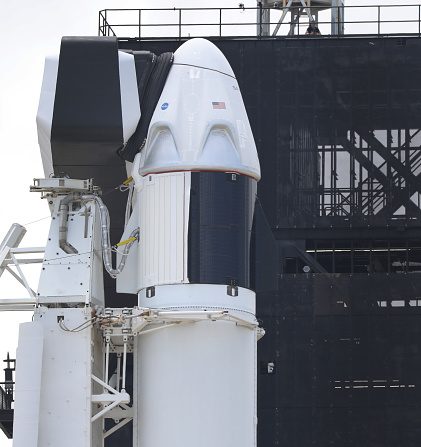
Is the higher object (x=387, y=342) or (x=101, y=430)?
(x=387, y=342)

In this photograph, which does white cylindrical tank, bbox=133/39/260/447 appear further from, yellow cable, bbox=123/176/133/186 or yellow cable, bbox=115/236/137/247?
yellow cable, bbox=123/176/133/186

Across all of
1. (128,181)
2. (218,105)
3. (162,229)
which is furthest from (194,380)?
(218,105)

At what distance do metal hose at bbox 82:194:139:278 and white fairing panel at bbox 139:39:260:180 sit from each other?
1.18 m

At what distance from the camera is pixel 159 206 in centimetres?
4788

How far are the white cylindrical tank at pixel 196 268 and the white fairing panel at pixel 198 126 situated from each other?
20 millimetres

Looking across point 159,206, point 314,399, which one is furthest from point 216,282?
point 314,399

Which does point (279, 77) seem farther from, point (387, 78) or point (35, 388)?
point (35, 388)

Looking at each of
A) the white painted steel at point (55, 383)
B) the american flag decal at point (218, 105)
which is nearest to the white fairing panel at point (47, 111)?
the american flag decal at point (218, 105)

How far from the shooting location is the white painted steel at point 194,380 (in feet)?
154

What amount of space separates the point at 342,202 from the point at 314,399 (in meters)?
5.43

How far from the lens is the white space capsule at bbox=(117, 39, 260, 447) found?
47.1m

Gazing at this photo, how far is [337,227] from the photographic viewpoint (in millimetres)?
64312

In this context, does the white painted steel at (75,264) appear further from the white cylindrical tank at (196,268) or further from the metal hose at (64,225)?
the white cylindrical tank at (196,268)

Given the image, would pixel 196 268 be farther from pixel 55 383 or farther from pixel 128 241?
pixel 55 383
